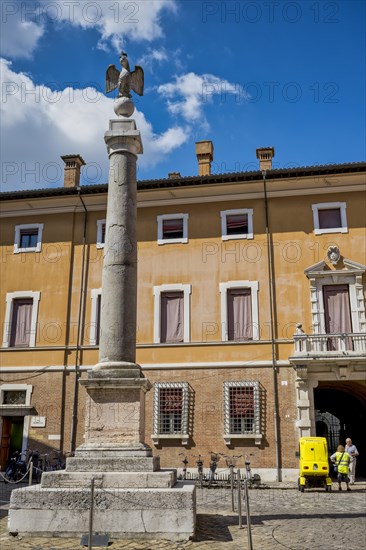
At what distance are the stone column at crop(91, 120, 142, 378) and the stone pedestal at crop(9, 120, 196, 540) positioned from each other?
0.06ft

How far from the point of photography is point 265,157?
2508 centimetres

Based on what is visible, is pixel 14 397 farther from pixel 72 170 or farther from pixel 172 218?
pixel 72 170

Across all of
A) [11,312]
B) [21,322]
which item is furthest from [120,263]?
[11,312]

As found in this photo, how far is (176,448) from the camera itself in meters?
20.9

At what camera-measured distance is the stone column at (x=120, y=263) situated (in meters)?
10.4

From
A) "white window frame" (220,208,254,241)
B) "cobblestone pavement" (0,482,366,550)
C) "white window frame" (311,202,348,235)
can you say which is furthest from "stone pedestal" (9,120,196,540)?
"white window frame" (311,202,348,235)

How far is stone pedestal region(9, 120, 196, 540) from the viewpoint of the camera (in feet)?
28.3

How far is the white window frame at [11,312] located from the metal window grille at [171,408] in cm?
585

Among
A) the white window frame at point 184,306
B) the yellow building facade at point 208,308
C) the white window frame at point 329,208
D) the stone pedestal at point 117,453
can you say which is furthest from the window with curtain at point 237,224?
the stone pedestal at point 117,453

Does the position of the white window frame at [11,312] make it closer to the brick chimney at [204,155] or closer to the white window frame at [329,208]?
the brick chimney at [204,155]

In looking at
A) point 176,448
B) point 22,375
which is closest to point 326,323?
Result: point 176,448

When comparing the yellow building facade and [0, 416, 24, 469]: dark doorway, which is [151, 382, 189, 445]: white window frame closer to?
the yellow building facade

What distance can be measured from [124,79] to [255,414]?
44.2 ft

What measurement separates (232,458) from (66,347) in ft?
26.4
